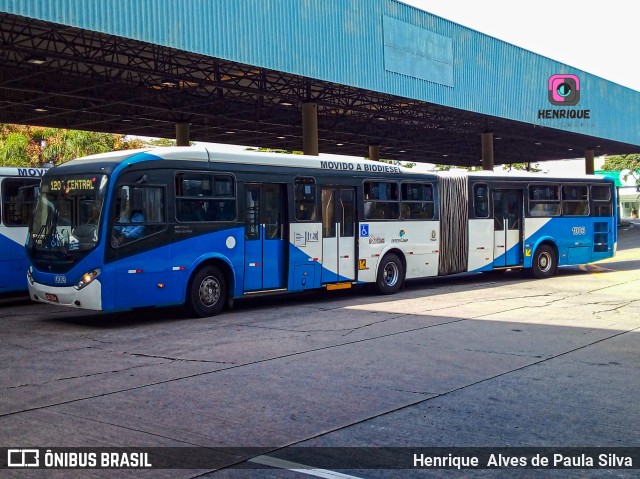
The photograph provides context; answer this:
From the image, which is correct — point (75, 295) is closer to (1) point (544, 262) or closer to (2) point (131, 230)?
(2) point (131, 230)

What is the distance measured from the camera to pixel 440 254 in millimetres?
18344

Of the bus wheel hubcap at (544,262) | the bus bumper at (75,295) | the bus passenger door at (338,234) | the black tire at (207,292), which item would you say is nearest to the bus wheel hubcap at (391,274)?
the bus passenger door at (338,234)

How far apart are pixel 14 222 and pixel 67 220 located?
416 centimetres

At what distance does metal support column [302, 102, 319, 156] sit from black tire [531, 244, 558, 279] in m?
9.21

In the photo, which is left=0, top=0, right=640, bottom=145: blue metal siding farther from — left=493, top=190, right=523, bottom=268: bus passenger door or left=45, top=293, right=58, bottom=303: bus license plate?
left=45, top=293, right=58, bottom=303: bus license plate

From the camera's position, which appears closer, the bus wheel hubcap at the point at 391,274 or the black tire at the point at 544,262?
the bus wheel hubcap at the point at 391,274

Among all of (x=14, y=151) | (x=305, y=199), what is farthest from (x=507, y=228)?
(x=14, y=151)

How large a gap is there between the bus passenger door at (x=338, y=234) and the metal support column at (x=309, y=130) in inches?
398

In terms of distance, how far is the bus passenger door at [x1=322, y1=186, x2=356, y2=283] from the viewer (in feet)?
51.0

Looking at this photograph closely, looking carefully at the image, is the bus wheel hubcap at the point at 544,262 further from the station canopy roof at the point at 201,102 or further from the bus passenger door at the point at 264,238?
the bus passenger door at the point at 264,238

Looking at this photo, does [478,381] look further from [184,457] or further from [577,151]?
[577,151]

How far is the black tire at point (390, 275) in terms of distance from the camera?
55.2 feet

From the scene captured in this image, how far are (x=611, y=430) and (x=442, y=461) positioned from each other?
1.76 metres

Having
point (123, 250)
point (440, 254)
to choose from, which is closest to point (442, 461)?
point (123, 250)
